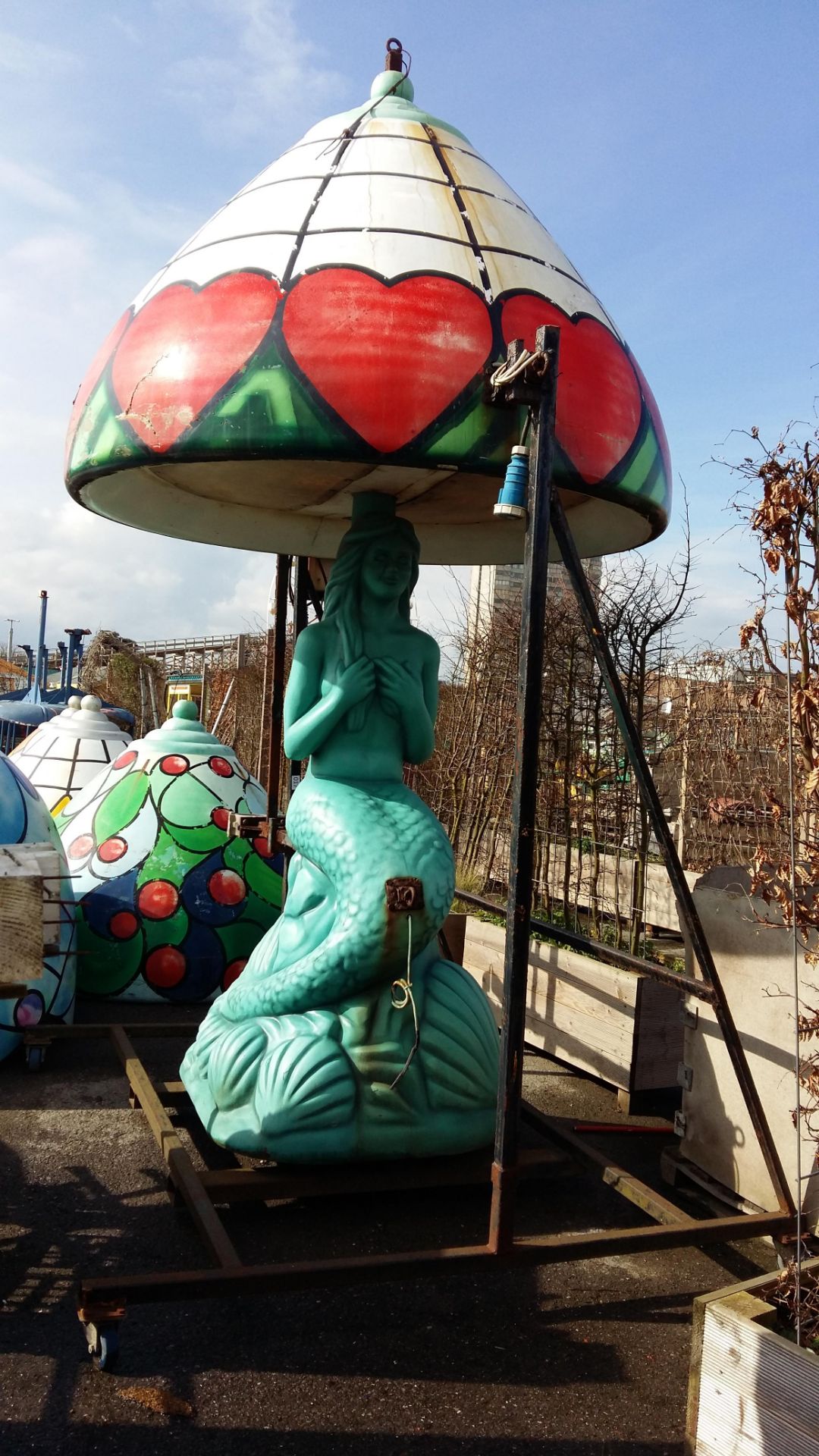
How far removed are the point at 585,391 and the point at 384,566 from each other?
113 centimetres

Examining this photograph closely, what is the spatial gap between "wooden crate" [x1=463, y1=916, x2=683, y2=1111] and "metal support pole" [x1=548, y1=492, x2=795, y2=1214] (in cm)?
157

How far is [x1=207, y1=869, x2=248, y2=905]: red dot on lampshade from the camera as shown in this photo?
19.8 feet

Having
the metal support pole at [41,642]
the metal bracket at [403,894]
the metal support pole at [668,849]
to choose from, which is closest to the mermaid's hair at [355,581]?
the metal bracket at [403,894]

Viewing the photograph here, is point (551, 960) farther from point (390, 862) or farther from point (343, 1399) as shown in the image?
point (343, 1399)

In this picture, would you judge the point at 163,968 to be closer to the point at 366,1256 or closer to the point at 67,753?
the point at 67,753

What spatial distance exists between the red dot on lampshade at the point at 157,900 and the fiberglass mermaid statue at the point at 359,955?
2086 mm

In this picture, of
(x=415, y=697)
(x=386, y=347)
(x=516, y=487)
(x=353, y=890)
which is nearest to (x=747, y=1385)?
(x=353, y=890)

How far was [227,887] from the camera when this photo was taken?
19.9 feet

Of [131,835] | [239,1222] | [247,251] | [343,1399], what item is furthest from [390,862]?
[131,835]

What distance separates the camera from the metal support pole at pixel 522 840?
2.74 meters

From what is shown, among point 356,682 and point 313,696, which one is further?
point 313,696

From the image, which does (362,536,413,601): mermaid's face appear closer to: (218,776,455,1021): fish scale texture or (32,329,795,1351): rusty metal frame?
(218,776,455,1021): fish scale texture

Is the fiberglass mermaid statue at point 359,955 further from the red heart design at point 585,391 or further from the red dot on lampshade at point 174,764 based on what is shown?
the red dot on lampshade at point 174,764

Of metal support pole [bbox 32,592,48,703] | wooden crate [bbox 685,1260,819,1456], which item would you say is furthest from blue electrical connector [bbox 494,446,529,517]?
metal support pole [bbox 32,592,48,703]
